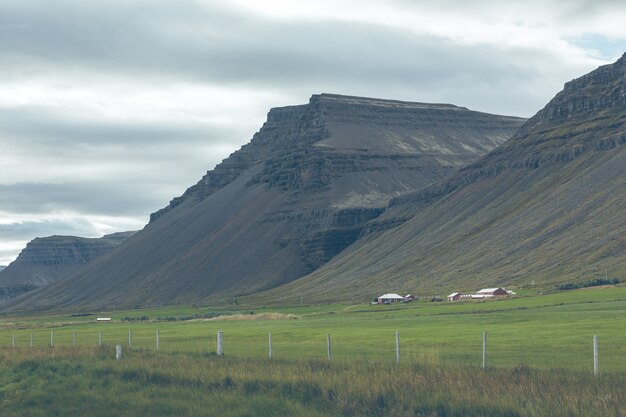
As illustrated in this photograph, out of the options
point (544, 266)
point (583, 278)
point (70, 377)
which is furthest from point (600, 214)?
point (70, 377)

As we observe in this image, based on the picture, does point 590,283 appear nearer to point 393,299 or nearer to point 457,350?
point 393,299

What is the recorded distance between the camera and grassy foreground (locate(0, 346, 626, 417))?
1184 inches

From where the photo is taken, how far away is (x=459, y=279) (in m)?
195

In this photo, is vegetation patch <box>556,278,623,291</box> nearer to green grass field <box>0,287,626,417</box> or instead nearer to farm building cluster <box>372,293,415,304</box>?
farm building cluster <box>372,293,415,304</box>

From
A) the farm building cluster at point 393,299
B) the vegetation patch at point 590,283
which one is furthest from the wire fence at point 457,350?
the farm building cluster at point 393,299

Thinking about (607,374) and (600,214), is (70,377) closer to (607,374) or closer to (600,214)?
(607,374)

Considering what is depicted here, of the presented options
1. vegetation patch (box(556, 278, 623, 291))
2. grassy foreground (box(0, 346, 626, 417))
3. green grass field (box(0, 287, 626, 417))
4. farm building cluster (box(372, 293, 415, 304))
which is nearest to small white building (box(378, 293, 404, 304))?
farm building cluster (box(372, 293, 415, 304))

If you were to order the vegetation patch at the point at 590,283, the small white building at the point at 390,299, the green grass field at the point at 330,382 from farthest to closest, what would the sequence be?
the small white building at the point at 390,299 → the vegetation patch at the point at 590,283 → the green grass field at the point at 330,382

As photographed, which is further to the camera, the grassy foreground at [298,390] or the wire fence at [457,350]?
the wire fence at [457,350]

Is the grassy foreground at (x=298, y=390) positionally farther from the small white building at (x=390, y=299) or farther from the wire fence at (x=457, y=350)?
the small white building at (x=390, y=299)

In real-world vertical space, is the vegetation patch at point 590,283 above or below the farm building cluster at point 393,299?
above

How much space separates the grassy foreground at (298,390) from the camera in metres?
30.1

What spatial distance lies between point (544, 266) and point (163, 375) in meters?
151

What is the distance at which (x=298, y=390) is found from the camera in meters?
34.7
